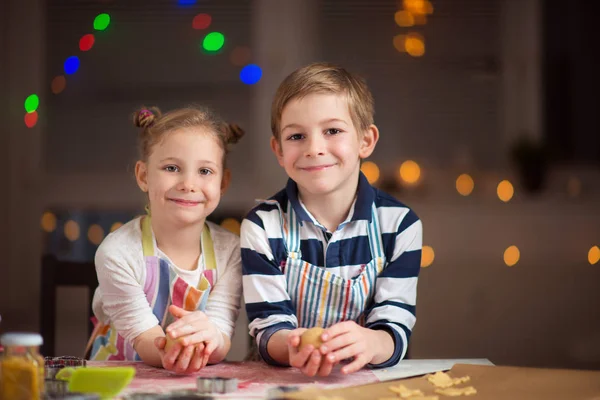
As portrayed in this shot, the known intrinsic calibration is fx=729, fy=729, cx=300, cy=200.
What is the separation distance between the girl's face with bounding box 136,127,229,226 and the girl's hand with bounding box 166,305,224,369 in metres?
0.18

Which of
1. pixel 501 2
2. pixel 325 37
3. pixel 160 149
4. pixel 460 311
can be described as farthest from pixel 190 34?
pixel 160 149

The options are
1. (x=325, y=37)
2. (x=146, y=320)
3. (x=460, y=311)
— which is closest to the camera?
(x=146, y=320)

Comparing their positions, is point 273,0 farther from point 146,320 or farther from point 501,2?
point 146,320

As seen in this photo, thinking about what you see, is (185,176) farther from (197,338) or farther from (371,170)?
(371,170)

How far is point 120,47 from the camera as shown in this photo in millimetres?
3232

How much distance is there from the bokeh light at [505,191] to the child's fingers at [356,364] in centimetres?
228

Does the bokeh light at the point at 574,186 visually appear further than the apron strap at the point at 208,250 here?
Yes

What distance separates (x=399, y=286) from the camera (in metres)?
1.10

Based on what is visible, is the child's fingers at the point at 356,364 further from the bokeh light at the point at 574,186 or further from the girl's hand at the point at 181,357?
the bokeh light at the point at 574,186

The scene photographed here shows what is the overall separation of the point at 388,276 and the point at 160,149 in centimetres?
40

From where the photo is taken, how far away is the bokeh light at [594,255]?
299cm

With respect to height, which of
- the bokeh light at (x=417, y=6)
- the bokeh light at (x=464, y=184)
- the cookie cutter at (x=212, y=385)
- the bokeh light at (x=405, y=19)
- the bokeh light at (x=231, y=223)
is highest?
the bokeh light at (x=417, y=6)

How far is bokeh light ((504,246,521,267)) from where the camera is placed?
9.87 feet

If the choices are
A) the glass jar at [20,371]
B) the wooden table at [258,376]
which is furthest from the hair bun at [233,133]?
the glass jar at [20,371]
